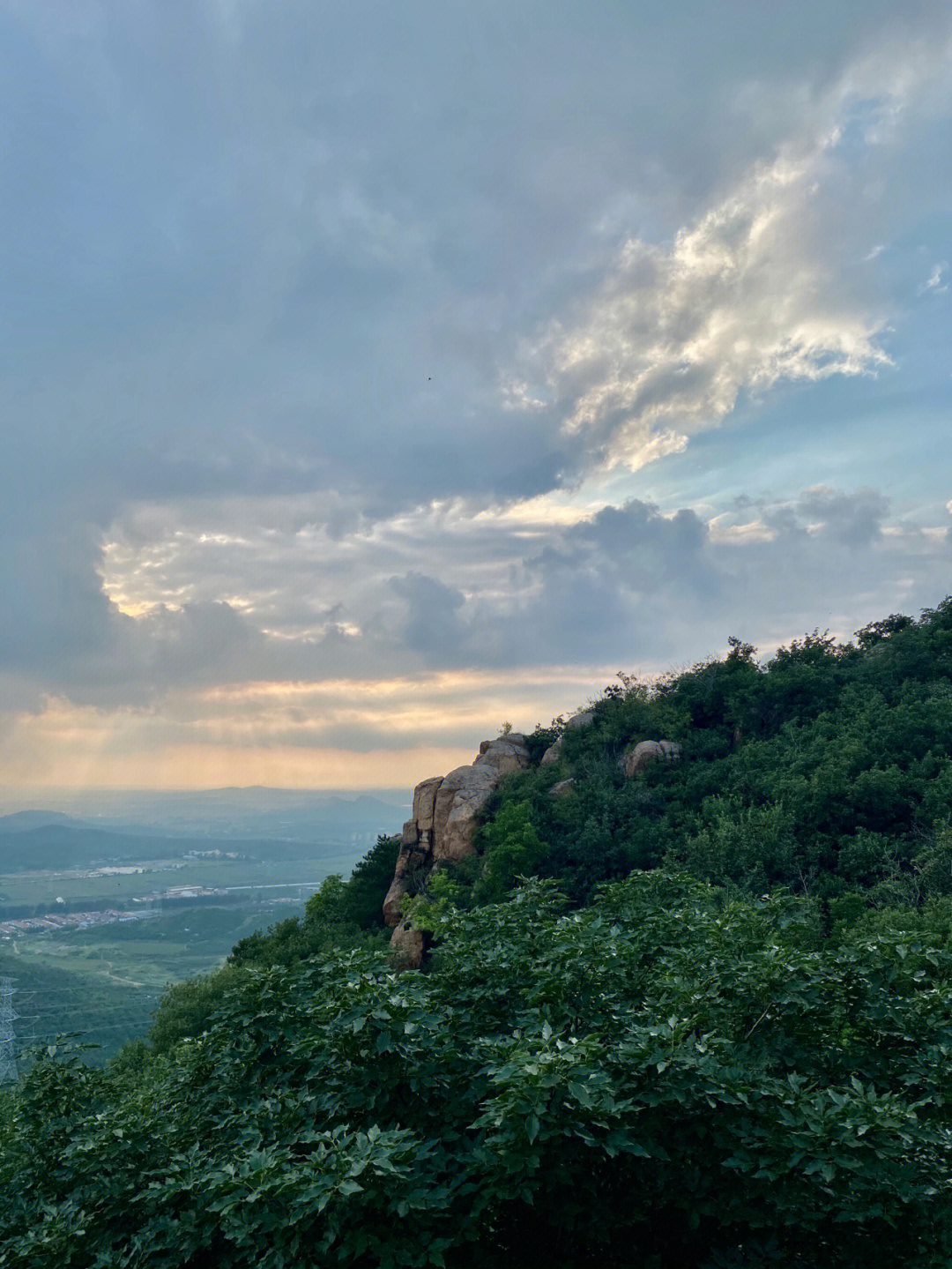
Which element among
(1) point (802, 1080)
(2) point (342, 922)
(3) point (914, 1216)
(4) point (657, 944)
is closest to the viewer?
(3) point (914, 1216)

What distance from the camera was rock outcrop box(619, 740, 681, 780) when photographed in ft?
86.4

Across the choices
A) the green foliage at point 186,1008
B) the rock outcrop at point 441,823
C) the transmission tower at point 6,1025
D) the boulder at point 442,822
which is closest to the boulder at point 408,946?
the rock outcrop at point 441,823

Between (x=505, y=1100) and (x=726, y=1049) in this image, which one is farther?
(x=726, y=1049)

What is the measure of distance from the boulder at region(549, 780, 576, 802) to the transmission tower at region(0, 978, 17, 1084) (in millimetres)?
22387

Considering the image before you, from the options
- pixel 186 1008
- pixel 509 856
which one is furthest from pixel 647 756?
pixel 186 1008

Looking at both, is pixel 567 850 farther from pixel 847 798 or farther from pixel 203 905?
pixel 203 905

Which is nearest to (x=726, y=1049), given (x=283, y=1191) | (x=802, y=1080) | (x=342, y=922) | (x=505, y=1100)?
(x=802, y=1080)

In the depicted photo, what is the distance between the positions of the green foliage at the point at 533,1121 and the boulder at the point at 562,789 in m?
19.0

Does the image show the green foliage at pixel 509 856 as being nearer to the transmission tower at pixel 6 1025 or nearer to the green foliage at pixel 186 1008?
the green foliage at pixel 186 1008

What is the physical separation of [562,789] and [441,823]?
13.8 ft

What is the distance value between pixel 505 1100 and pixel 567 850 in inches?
751

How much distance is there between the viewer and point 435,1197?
4113mm

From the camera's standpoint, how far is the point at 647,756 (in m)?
26.4

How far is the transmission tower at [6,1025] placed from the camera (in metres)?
34.4
